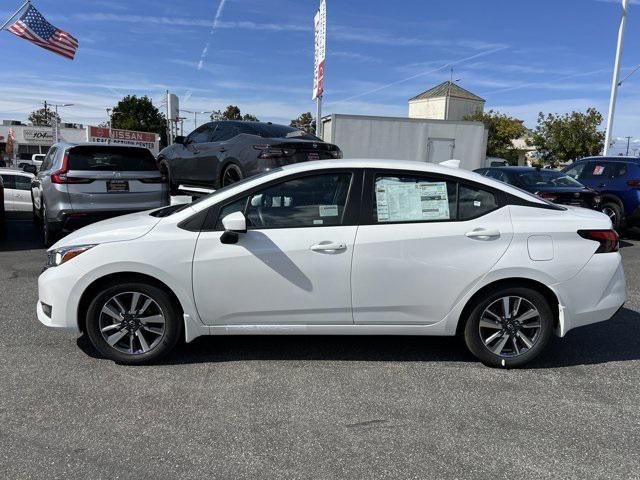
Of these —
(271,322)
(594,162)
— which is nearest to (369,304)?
(271,322)

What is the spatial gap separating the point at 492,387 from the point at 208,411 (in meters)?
2.00

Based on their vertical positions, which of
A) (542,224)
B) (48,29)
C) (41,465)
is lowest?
(41,465)

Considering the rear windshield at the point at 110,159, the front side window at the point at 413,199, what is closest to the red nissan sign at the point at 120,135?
the rear windshield at the point at 110,159

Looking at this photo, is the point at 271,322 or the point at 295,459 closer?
the point at 295,459

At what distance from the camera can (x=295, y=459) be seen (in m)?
2.82

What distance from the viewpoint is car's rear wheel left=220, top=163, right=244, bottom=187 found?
8176 millimetres

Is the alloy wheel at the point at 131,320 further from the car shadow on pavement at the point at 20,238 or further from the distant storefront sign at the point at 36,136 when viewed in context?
the distant storefront sign at the point at 36,136

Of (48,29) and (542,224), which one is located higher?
(48,29)

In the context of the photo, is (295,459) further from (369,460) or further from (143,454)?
(143,454)

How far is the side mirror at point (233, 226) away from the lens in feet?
12.1

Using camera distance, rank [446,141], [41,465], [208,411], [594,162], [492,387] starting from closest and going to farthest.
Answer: [41,465] < [208,411] < [492,387] < [594,162] < [446,141]

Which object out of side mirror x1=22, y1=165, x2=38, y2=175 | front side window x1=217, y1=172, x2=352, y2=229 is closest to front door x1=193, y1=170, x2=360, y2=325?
front side window x1=217, y1=172, x2=352, y2=229

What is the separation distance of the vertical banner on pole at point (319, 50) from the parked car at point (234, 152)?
6085 millimetres

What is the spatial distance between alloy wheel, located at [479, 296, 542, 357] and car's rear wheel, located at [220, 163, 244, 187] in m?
5.03
